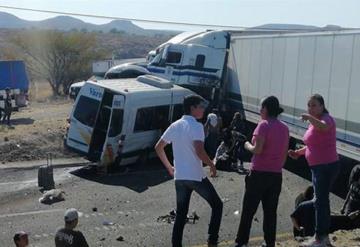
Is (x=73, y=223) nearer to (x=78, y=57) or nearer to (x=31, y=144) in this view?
(x=31, y=144)

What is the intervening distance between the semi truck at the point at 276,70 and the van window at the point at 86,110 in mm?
5039

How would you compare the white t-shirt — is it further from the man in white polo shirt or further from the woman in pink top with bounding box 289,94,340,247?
the woman in pink top with bounding box 289,94,340,247

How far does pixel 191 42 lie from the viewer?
2186 cm

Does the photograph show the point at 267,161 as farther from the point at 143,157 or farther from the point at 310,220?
the point at 143,157

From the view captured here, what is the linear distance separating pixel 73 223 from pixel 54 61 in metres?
45.8

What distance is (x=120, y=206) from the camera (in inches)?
472

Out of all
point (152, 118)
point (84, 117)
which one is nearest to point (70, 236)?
point (84, 117)

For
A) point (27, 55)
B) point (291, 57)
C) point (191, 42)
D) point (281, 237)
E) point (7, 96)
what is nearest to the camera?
point (281, 237)

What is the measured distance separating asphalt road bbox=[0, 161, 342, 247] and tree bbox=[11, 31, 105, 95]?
3347 cm

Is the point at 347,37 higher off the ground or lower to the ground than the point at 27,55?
higher

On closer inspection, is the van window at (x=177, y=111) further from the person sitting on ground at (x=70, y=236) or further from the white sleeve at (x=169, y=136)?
the person sitting on ground at (x=70, y=236)

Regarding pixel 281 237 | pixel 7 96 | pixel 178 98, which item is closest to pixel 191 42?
pixel 178 98

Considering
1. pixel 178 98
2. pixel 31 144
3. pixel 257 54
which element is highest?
pixel 257 54

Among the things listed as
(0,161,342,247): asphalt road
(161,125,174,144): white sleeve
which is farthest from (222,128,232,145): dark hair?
(161,125,174,144): white sleeve
